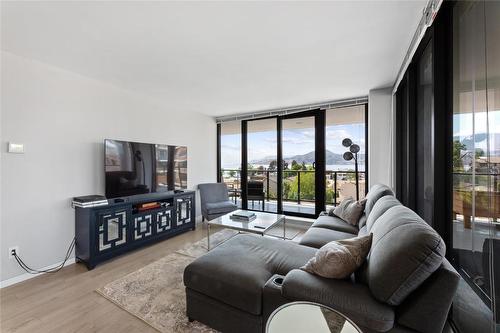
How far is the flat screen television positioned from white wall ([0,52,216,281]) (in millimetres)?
212

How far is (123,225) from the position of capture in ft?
9.28

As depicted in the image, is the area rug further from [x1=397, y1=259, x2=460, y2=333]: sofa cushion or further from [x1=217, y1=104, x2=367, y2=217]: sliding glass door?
[x1=217, y1=104, x2=367, y2=217]: sliding glass door

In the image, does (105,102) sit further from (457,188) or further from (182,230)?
(457,188)

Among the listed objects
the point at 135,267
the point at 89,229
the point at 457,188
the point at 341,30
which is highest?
the point at 341,30

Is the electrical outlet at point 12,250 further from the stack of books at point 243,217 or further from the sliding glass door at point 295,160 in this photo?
the sliding glass door at point 295,160

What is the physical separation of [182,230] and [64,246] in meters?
1.55

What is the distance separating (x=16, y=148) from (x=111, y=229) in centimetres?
127

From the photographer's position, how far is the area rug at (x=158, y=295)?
164 cm

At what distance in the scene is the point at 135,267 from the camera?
2.53 metres

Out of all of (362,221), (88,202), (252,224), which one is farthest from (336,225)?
(88,202)

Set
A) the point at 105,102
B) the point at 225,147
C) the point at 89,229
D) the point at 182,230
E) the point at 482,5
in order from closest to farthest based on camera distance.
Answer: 1. the point at 482,5
2. the point at 89,229
3. the point at 105,102
4. the point at 182,230
5. the point at 225,147

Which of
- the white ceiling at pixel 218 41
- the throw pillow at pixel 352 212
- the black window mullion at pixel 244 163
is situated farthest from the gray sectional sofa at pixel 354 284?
the black window mullion at pixel 244 163

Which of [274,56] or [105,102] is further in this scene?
[105,102]

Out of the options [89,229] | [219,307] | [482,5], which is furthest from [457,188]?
[89,229]
